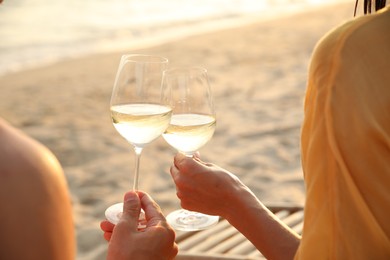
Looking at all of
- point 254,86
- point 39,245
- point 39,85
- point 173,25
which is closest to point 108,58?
point 39,85

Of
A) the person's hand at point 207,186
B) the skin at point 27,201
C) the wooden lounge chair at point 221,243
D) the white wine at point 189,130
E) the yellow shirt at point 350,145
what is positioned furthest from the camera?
the wooden lounge chair at point 221,243

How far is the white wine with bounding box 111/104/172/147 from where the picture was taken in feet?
6.24

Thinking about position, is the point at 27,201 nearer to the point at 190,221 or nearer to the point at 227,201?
the point at 227,201

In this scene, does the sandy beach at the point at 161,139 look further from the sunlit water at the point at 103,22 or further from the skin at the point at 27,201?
the skin at the point at 27,201

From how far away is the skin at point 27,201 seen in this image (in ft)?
3.32

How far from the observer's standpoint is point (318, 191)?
130 cm

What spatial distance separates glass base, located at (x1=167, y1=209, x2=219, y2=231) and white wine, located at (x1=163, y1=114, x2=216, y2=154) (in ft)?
0.68

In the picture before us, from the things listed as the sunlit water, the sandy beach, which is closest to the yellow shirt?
the sandy beach

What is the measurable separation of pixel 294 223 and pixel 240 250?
1.04 ft

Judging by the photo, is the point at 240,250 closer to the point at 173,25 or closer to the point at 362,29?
the point at 362,29

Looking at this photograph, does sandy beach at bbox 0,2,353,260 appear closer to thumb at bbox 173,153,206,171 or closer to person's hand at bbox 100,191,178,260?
thumb at bbox 173,153,206,171

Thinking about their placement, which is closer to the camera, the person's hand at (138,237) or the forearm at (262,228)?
the person's hand at (138,237)

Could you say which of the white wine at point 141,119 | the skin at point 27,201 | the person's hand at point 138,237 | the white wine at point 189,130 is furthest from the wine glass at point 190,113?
the skin at point 27,201

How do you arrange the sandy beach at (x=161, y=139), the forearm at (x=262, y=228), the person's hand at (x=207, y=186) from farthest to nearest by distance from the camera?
the sandy beach at (x=161, y=139) < the person's hand at (x=207, y=186) < the forearm at (x=262, y=228)
